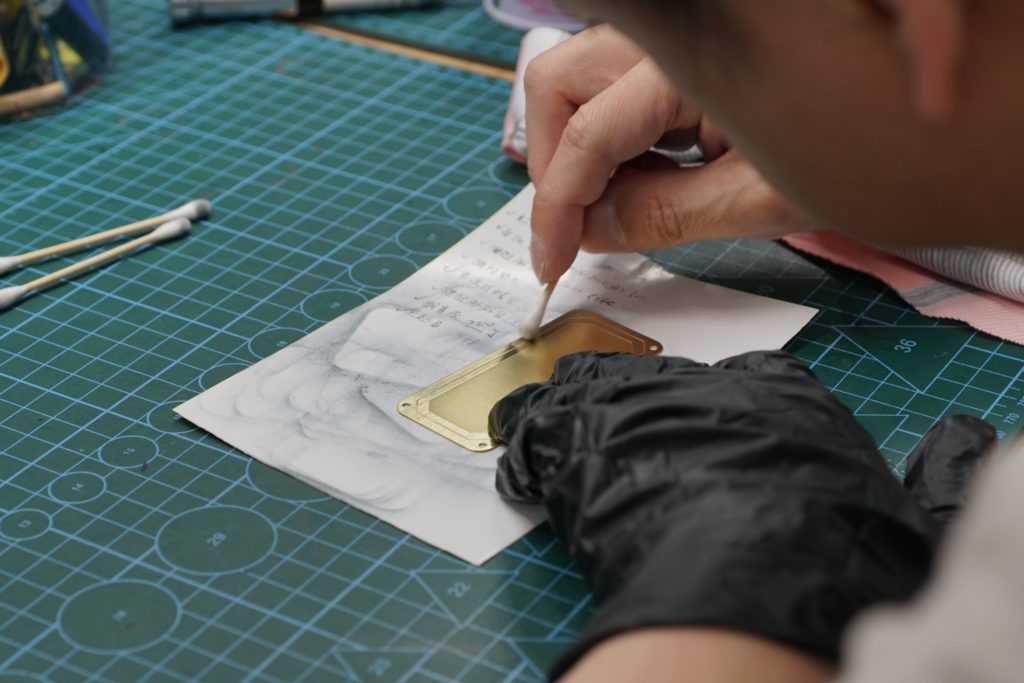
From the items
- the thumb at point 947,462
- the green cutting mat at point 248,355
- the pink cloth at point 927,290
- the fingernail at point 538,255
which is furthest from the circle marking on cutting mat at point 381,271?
the thumb at point 947,462

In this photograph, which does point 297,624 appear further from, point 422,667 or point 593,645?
point 593,645

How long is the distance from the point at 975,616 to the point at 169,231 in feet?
2.79

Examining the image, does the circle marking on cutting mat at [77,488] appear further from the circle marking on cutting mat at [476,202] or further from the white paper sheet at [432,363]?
the circle marking on cutting mat at [476,202]

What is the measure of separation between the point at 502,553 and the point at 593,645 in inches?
6.8

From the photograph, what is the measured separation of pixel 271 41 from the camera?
4.83 ft

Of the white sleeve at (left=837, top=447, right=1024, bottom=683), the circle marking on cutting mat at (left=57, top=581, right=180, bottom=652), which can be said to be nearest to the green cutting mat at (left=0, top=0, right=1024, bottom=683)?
the circle marking on cutting mat at (left=57, top=581, right=180, bottom=652)

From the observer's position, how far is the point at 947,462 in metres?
0.78

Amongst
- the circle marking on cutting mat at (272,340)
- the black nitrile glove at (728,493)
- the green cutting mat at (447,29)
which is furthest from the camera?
the green cutting mat at (447,29)

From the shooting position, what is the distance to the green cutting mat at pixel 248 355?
28.0 inches

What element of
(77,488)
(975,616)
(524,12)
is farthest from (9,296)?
(975,616)

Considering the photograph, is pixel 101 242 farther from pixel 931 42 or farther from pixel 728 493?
pixel 931 42

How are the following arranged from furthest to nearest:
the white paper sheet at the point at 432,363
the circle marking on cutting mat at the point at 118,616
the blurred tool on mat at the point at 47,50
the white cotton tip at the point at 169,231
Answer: the blurred tool on mat at the point at 47,50 < the white cotton tip at the point at 169,231 < the white paper sheet at the point at 432,363 < the circle marking on cutting mat at the point at 118,616

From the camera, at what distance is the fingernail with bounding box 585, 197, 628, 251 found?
102cm

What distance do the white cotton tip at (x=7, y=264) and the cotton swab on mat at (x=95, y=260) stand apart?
0.03m
